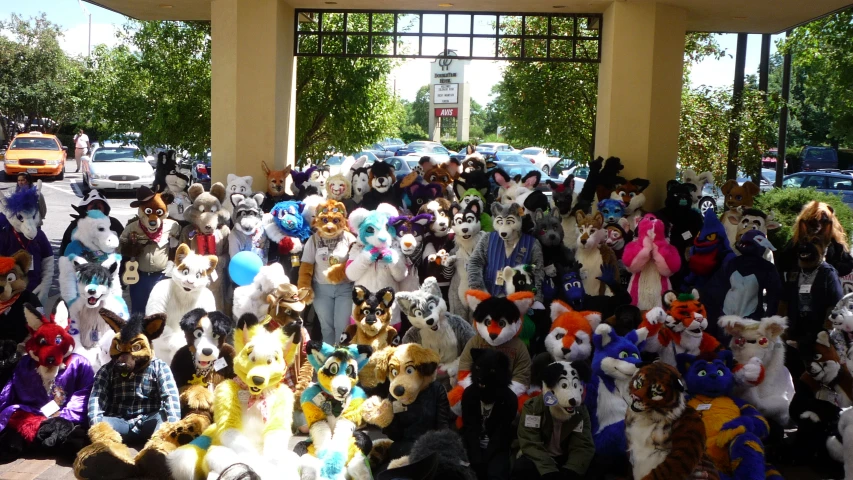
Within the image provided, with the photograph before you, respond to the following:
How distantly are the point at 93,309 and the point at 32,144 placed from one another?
2616 cm

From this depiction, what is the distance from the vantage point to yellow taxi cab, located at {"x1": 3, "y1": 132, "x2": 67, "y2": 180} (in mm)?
28734

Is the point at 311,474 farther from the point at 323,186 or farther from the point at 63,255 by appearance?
the point at 323,186

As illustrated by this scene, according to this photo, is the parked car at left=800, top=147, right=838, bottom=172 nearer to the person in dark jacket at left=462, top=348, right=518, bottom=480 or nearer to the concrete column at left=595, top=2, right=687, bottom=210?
the concrete column at left=595, top=2, right=687, bottom=210

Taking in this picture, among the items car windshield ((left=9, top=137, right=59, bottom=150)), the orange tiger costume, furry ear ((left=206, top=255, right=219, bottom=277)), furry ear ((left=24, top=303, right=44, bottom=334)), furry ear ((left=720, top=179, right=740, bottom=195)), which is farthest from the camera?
car windshield ((left=9, top=137, right=59, bottom=150))

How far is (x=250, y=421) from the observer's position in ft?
19.1

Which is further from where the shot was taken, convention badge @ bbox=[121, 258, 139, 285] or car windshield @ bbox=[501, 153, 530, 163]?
car windshield @ bbox=[501, 153, 530, 163]

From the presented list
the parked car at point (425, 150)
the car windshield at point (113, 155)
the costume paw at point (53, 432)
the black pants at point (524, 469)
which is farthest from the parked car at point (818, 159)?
the costume paw at point (53, 432)

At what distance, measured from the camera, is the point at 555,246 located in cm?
812

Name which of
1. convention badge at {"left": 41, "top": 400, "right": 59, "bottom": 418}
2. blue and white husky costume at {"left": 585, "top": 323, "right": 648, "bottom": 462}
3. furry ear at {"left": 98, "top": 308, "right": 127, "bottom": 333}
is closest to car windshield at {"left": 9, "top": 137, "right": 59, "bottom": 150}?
convention badge at {"left": 41, "top": 400, "right": 59, "bottom": 418}

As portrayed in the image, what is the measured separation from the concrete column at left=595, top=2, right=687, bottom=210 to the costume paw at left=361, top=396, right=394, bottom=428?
17.0ft

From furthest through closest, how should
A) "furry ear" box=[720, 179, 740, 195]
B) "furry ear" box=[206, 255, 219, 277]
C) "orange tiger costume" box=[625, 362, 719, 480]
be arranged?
"furry ear" box=[720, 179, 740, 195] < "furry ear" box=[206, 255, 219, 277] < "orange tiger costume" box=[625, 362, 719, 480]

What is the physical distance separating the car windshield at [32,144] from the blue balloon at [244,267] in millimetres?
25480

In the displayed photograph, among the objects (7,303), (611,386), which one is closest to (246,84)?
(7,303)

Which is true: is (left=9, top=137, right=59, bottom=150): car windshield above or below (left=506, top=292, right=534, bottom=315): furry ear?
above
